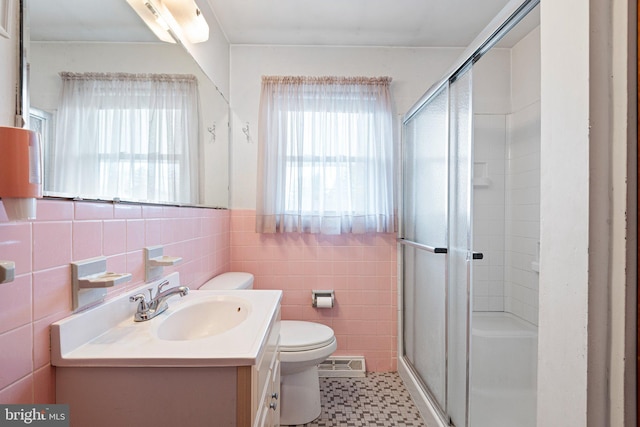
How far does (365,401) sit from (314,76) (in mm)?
2169

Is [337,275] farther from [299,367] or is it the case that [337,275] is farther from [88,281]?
[88,281]

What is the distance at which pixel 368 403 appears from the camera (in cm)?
190

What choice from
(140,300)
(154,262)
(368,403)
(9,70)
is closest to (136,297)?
(140,300)

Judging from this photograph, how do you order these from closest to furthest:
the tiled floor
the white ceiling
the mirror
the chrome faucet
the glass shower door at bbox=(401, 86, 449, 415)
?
the mirror → the chrome faucet → the glass shower door at bbox=(401, 86, 449, 415) → the tiled floor → the white ceiling

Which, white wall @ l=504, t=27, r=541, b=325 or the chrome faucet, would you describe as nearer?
the chrome faucet

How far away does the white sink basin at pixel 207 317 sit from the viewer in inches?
43.7

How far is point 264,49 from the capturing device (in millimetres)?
2232

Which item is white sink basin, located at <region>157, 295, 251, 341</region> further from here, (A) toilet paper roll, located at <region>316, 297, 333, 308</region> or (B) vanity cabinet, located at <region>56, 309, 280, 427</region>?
(A) toilet paper roll, located at <region>316, 297, 333, 308</region>

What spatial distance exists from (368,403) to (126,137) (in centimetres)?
190

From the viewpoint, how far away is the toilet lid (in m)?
1.65

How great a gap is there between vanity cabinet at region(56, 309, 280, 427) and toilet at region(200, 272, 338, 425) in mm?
931

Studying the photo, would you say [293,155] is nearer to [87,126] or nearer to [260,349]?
[87,126]

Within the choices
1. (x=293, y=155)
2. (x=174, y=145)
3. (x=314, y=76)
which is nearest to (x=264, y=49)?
(x=314, y=76)

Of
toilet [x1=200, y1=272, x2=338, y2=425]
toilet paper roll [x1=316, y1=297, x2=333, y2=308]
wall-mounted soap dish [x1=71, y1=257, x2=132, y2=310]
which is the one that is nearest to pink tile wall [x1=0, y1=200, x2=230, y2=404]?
wall-mounted soap dish [x1=71, y1=257, x2=132, y2=310]
